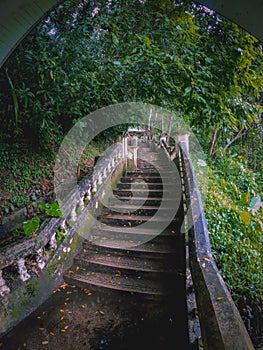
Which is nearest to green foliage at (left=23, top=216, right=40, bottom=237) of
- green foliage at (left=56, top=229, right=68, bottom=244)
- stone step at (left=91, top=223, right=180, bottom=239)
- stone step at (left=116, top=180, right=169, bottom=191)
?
green foliage at (left=56, top=229, right=68, bottom=244)

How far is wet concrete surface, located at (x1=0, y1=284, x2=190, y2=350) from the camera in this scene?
2834 millimetres

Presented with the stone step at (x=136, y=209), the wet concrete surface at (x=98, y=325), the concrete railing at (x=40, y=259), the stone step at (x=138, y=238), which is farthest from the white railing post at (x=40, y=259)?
the stone step at (x=136, y=209)

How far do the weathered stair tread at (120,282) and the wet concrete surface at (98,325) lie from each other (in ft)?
0.42

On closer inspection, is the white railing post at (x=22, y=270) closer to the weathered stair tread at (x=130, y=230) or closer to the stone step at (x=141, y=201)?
the weathered stair tread at (x=130, y=230)

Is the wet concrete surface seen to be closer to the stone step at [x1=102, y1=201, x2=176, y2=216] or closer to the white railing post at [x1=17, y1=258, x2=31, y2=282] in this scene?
the white railing post at [x1=17, y1=258, x2=31, y2=282]

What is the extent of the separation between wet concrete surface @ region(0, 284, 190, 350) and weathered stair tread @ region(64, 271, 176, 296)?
0.13 meters

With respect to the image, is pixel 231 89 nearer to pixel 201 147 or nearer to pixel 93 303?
pixel 93 303

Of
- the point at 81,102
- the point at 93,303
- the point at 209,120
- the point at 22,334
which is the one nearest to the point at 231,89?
the point at 209,120

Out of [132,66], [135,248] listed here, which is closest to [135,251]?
[135,248]

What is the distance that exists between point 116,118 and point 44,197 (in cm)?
323

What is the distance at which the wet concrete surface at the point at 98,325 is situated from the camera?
2834 mm

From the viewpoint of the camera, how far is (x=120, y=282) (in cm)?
391

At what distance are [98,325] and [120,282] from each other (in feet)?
2.79

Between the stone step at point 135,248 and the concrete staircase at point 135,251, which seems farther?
the stone step at point 135,248
